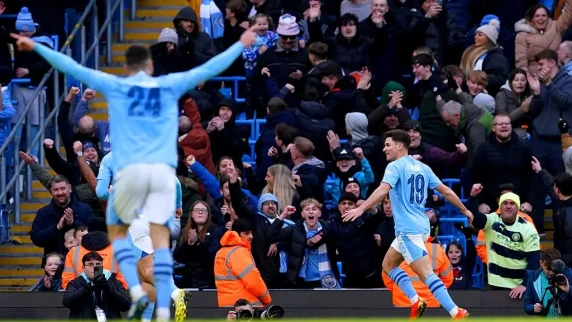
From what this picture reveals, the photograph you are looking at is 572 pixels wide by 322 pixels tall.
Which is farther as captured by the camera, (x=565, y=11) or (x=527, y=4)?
(x=527, y=4)

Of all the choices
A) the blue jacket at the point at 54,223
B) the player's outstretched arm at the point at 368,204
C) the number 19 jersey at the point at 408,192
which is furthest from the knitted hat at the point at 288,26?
the player's outstretched arm at the point at 368,204

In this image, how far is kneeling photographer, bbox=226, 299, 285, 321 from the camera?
1762cm

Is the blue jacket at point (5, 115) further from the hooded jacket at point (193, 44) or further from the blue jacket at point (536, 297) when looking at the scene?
the blue jacket at point (536, 297)

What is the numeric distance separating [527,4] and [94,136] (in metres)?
7.69

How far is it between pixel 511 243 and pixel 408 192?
235 cm

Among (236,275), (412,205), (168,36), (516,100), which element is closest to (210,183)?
(236,275)

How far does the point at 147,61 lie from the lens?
13.7 meters

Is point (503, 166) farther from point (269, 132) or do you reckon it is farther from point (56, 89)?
point (56, 89)

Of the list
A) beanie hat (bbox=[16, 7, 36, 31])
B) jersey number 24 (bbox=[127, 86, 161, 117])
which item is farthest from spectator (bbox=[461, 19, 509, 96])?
jersey number 24 (bbox=[127, 86, 161, 117])

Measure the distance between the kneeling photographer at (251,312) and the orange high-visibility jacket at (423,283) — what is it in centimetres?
151

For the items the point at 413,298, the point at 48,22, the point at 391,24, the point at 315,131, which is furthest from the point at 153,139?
the point at 48,22

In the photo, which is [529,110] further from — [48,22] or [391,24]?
[48,22]

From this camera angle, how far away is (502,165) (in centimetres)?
2055

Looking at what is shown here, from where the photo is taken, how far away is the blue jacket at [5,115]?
2147cm
